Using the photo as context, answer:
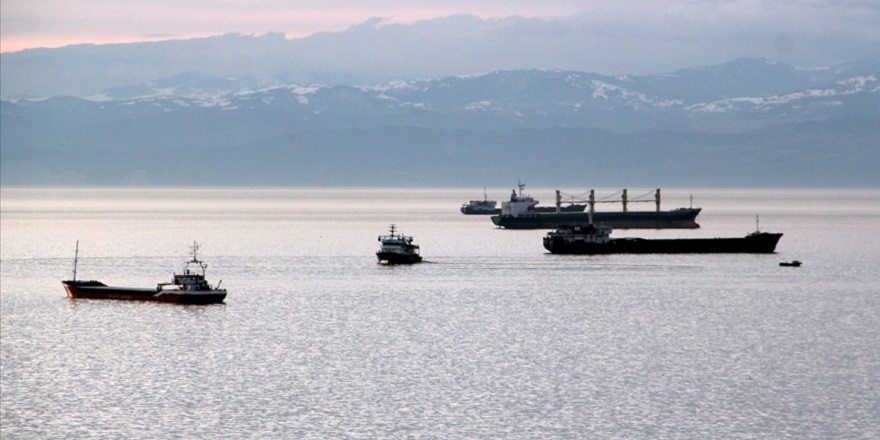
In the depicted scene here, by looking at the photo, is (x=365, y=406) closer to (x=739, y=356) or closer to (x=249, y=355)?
(x=249, y=355)

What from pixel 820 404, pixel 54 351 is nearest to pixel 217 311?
pixel 54 351

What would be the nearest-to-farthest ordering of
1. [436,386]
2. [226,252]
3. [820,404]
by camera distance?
[820,404] → [436,386] → [226,252]

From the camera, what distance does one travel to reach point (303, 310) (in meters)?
105

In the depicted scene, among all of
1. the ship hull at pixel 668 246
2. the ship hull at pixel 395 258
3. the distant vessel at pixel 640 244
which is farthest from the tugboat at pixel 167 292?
the distant vessel at pixel 640 244

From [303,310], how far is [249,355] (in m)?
25.1

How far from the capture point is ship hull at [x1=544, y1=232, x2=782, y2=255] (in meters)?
175

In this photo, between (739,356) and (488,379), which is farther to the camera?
(739,356)

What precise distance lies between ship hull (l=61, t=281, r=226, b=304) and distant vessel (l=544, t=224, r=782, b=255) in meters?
70.0

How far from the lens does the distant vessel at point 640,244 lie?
574ft

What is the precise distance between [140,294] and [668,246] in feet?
267

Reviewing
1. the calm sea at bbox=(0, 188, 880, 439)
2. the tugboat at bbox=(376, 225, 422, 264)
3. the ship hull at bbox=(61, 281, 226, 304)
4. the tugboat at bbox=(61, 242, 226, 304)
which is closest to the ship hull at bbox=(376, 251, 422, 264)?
the tugboat at bbox=(376, 225, 422, 264)

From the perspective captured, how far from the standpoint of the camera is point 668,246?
17650 cm

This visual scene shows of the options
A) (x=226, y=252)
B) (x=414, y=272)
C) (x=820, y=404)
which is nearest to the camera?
(x=820, y=404)

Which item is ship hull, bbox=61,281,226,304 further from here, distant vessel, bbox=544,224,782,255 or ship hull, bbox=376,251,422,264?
distant vessel, bbox=544,224,782,255
